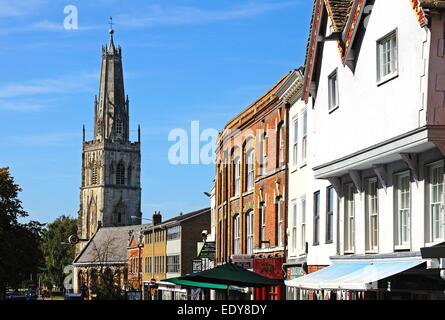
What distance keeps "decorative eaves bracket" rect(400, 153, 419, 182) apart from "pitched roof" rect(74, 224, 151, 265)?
11663 cm

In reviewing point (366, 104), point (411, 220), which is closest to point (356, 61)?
point (366, 104)

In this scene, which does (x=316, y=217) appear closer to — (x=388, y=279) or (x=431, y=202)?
(x=431, y=202)

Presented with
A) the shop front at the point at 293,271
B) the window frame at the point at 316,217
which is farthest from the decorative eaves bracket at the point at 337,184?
the shop front at the point at 293,271

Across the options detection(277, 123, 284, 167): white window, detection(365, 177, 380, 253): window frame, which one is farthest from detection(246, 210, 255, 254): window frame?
detection(365, 177, 380, 253): window frame

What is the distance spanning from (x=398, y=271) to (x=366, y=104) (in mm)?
5110

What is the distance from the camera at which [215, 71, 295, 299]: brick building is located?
3847 cm

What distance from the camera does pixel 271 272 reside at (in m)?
39.4

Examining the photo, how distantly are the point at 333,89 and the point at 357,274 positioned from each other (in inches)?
285

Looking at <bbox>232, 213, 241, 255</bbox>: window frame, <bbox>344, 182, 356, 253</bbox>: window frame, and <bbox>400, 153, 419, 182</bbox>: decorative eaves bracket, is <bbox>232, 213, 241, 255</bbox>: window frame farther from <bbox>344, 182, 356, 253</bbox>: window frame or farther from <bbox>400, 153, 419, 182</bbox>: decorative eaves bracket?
<bbox>400, 153, 419, 182</bbox>: decorative eaves bracket

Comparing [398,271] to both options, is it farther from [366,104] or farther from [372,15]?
[372,15]

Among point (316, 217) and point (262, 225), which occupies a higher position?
point (316, 217)

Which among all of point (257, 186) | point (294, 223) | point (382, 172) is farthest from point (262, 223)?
point (382, 172)
